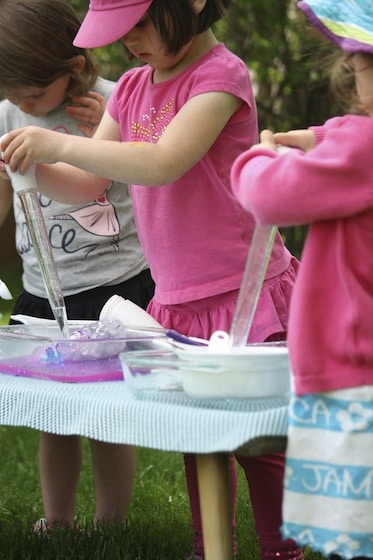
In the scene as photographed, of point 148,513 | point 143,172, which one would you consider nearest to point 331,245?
point 143,172

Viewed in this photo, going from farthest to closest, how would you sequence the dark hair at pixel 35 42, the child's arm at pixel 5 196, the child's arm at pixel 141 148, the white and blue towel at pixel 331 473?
1. the child's arm at pixel 5 196
2. the dark hair at pixel 35 42
3. the child's arm at pixel 141 148
4. the white and blue towel at pixel 331 473

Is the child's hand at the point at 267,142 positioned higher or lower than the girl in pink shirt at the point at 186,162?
higher

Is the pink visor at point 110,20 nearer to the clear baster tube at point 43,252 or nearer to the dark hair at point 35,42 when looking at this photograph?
the clear baster tube at point 43,252

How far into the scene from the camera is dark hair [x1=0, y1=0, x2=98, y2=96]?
2.60 m

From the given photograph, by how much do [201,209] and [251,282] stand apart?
57 centimetres

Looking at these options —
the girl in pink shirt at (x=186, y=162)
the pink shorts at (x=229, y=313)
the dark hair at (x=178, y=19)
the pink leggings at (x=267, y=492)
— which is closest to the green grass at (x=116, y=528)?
the girl in pink shirt at (x=186, y=162)

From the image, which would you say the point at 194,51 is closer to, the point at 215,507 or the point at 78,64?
the point at 78,64

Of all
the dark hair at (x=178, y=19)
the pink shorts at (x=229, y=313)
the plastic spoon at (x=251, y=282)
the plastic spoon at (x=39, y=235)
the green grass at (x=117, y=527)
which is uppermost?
the dark hair at (x=178, y=19)

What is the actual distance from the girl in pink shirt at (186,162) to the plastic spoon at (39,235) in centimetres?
Answer: 7

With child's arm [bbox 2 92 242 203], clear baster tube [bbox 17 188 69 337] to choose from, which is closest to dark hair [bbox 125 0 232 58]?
child's arm [bbox 2 92 242 203]

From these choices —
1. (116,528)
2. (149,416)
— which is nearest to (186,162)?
(149,416)

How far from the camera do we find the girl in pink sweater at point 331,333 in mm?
Result: 1533

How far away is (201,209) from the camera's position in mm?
2275

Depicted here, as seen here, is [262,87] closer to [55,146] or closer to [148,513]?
[148,513]
